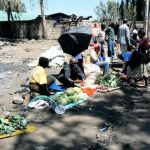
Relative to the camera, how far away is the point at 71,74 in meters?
11.0

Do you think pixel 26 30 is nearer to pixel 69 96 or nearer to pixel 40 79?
pixel 40 79

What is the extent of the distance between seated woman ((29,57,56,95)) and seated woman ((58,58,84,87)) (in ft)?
2.82

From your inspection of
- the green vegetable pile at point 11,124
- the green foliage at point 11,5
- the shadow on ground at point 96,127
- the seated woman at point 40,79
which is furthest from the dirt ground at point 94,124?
the green foliage at point 11,5

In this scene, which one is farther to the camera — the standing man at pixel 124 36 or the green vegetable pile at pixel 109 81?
the standing man at pixel 124 36

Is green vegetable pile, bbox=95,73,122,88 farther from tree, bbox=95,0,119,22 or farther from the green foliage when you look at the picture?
tree, bbox=95,0,119,22

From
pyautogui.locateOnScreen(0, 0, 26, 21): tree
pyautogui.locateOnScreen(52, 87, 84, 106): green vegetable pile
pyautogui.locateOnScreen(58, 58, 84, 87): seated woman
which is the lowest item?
pyautogui.locateOnScreen(52, 87, 84, 106): green vegetable pile

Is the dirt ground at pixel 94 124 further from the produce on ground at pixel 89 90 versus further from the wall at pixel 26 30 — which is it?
the wall at pixel 26 30

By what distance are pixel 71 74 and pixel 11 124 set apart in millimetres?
3775

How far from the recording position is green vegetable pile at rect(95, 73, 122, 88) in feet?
35.0

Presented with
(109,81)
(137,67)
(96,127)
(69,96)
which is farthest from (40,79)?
(137,67)

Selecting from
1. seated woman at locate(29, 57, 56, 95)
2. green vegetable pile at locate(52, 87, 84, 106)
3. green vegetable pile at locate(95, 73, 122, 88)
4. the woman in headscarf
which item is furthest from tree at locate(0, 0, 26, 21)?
green vegetable pile at locate(52, 87, 84, 106)

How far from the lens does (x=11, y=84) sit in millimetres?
12133

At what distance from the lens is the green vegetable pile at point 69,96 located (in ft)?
29.3

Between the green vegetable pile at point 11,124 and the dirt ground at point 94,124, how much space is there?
0.25 metres
